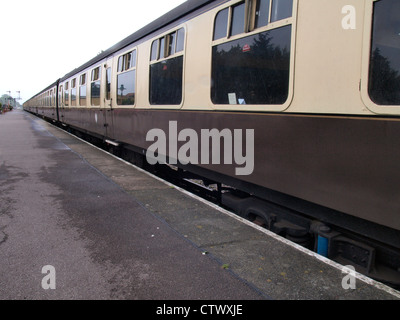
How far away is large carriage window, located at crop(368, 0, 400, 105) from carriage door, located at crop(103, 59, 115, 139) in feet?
23.4

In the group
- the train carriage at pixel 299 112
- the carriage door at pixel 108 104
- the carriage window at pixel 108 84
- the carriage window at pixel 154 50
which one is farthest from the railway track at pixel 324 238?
the carriage window at pixel 108 84

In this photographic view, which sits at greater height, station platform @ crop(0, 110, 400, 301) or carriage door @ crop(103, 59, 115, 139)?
carriage door @ crop(103, 59, 115, 139)

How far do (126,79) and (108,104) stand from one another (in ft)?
5.46

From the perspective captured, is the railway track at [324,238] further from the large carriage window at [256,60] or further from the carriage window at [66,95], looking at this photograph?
the carriage window at [66,95]

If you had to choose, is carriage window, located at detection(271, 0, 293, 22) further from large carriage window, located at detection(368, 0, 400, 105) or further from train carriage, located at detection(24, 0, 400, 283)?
large carriage window, located at detection(368, 0, 400, 105)

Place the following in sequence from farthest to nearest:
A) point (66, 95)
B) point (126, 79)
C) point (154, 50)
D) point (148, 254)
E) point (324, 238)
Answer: point (66, 95) → point (126, 79) → point (154, 50) → point (148, 254) → point (324, 238)

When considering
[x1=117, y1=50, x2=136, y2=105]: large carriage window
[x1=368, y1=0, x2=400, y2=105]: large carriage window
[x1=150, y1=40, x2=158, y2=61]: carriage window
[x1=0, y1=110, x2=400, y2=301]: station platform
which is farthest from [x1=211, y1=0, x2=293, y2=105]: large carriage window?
[x1=117, y1=50, x2=136, y2=105]: large carriage window

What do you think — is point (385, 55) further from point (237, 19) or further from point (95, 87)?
point (95, 87)

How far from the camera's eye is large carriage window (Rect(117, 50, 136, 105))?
7.01 meters

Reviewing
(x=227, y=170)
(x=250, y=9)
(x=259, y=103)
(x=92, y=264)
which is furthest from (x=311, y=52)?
(x=92, y=264)

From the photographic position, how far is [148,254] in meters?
3.19

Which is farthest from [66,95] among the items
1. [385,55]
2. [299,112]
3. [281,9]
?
[385,55]

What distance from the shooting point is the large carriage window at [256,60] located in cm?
311
